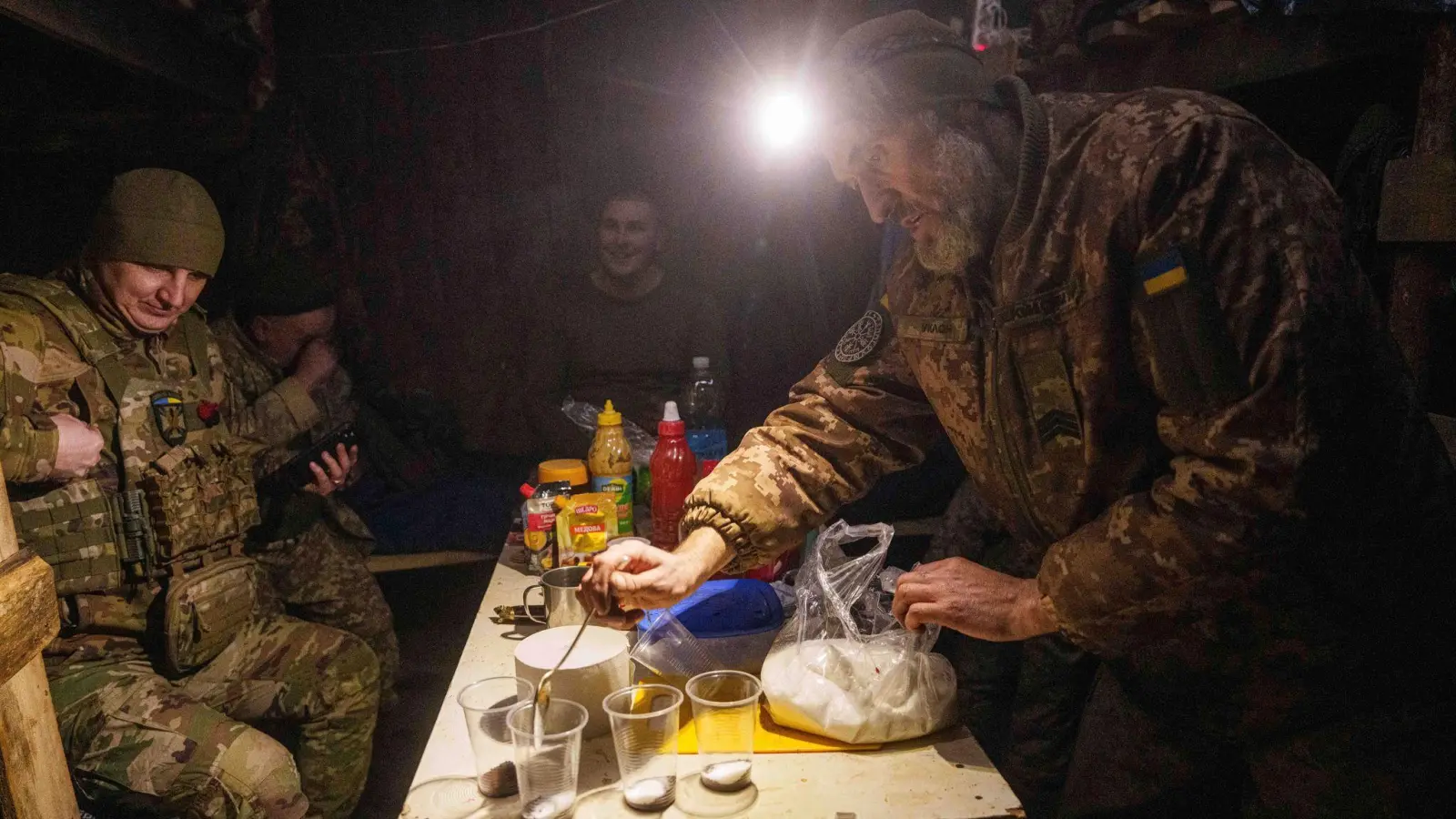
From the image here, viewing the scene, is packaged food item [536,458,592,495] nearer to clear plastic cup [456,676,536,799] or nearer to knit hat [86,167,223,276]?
clear plastic cup [456,676,536,799]

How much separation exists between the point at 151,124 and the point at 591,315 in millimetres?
2304

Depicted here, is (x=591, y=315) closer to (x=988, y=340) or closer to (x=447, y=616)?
(x=447, y=616)

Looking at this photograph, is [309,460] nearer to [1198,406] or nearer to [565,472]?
[565,472]

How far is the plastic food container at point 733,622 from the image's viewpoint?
1774mm

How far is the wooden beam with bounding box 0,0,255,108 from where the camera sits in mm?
2816

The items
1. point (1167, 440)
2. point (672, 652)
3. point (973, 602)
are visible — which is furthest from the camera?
point (672, 652)

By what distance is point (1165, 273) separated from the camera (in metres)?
1.29

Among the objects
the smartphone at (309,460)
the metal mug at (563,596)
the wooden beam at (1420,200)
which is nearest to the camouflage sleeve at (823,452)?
the metal mug at (563,596)

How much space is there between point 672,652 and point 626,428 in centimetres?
188

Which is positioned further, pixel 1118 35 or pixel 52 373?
pixel 1118 35

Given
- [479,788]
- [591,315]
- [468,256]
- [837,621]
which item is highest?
[468,256]

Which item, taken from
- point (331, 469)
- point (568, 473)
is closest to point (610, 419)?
point (568, 473)

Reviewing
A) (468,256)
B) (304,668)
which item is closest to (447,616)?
(304,668)

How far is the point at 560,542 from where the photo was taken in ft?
7.47
